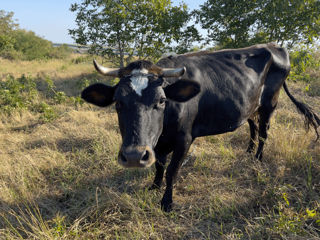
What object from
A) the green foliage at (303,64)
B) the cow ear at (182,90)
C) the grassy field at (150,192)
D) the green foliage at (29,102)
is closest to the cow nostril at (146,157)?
the cow ear at (182,90)

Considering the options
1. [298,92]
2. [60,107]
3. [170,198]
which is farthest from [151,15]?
[170,198]

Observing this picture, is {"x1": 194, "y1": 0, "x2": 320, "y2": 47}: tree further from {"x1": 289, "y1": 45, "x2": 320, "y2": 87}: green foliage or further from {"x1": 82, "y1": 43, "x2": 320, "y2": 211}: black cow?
{"x1": 82, "y1": 43, "x2": 320, "y2": 211}: black cow

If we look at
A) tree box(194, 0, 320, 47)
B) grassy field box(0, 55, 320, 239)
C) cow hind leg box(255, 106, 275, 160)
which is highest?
tree box(194, 0, 320, 47)

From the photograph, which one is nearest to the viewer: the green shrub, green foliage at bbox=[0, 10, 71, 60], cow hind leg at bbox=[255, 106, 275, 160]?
cow hind leg at bbox=[255, 106, 275, 160]

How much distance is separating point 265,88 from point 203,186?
1760 mm

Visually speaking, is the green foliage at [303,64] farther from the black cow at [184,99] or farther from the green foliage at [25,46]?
the green foliage at [25,46]

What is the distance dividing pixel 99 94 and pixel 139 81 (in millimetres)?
570

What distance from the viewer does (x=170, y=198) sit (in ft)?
8.68

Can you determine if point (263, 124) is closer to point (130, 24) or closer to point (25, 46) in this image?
point (130, 24)

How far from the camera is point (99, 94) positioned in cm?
233

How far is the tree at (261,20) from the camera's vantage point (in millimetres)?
6742

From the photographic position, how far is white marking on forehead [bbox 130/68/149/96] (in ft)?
6.40

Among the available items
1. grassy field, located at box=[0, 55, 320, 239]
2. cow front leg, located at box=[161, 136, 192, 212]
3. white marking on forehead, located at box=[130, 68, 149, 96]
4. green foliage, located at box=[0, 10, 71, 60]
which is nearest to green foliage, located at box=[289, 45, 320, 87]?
grassy field, located at box=[0, 55, 320, 239]

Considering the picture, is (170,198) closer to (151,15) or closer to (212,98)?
(212,98)
